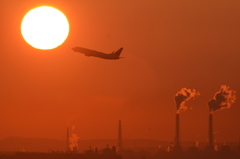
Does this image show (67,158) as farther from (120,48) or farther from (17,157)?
(120,48)

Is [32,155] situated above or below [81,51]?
below

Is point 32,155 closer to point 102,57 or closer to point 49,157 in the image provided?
point 49,157

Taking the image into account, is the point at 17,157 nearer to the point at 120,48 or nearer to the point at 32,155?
the point at 32,155

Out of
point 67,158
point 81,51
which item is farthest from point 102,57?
point 67,158

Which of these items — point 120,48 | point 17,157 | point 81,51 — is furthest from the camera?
point 17,157

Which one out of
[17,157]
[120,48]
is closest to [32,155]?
[17,157]

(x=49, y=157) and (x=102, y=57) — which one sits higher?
(x=102, y=57)

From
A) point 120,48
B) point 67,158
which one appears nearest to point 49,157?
point 67,158

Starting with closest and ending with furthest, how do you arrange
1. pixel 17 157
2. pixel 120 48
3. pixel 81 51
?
1. pixel 81 51
2. pixel 120 48
3. pixel 17 157

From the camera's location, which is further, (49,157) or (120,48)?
(49,157)
